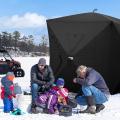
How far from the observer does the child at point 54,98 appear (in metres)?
8.66

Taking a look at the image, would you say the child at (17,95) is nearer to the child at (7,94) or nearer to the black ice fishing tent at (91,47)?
the child at (7,94)

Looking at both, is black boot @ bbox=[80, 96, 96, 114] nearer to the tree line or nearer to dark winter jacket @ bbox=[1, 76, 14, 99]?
dark winter jacket @ bbox=[1, 76, 14, 99]

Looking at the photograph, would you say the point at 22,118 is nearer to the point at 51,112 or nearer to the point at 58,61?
the point at 51,112

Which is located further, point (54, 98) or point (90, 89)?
A: point (54, 98)

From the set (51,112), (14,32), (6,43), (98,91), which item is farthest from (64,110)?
(14,32)

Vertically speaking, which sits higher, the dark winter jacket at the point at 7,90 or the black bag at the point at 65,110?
→ the dark winter jacket at the point at 7,90

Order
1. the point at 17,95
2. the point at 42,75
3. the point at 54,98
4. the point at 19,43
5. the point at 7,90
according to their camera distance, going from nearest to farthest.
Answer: the point at 54,98
the point at 7,90
the point at 17,95
the point at 42,75
the point at 19,43

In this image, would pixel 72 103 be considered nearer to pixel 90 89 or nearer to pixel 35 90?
pixel 90 89

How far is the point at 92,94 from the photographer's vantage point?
8633 mm

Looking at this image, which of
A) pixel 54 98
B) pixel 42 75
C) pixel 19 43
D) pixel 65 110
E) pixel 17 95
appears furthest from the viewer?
pixel 19 43

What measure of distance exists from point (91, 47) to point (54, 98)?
147 inches

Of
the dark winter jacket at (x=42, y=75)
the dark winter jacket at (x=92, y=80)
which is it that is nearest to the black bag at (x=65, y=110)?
the dark winter jacket at (x=92, y=80)

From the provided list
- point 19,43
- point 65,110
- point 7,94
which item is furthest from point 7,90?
point 19,43

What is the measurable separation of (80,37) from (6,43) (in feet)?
187
